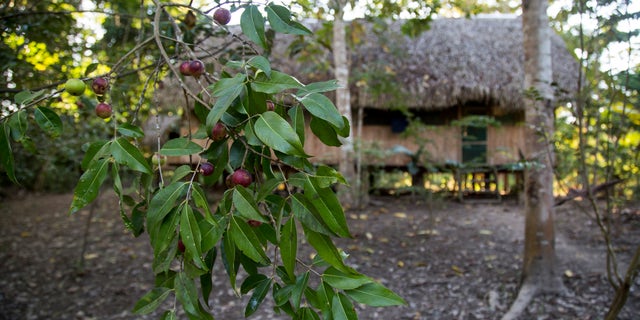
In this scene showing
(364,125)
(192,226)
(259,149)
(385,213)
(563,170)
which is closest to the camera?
(192,226)

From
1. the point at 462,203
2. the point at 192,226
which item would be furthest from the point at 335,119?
the point at 462,203

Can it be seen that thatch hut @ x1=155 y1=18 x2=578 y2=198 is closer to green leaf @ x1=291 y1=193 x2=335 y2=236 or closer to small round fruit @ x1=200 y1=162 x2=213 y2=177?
small round fruit @ x1=200 y1=162 x2=213 y2=177

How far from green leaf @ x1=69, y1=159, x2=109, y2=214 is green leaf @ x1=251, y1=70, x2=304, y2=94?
1.10 ft

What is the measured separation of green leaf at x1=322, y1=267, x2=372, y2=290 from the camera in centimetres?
96

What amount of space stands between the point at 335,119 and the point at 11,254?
6286 mm

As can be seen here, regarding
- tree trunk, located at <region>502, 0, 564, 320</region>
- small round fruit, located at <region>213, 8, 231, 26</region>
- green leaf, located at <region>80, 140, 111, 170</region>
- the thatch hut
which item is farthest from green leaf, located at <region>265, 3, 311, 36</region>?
the thatch hut

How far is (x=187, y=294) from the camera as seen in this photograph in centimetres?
95

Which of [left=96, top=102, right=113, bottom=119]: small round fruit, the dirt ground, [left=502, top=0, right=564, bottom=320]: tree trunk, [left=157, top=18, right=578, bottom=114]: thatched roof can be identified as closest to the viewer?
[left=96, top=102, right=113, bottom=119]: small round fruit

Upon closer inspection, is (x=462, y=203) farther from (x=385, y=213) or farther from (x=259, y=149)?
(x=259, y=149)

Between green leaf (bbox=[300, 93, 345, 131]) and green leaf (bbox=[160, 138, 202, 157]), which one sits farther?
green leaf (bbox=[160, 138, 202, 157])

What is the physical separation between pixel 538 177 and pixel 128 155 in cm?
346

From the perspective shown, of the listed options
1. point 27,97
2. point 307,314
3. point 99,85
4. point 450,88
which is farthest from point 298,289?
point 450,88

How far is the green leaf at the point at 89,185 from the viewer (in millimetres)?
921

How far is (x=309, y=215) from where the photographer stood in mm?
900
